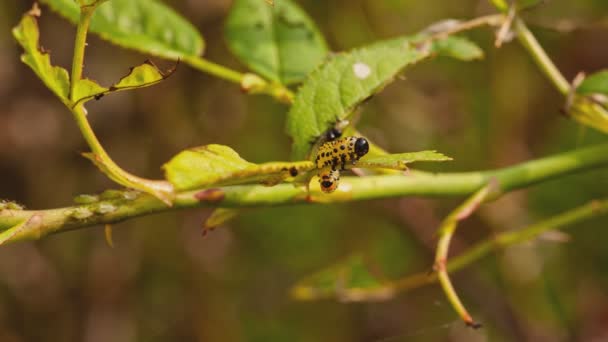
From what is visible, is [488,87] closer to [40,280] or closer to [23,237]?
[40,280]

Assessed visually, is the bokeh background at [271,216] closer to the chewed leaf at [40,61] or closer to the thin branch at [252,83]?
the thin branch at [252,83]

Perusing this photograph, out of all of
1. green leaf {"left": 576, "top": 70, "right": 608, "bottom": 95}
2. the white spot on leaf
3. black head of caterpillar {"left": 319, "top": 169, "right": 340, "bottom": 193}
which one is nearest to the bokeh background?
green leaf {"left": 576, "top": 70, "right": 608, "bottom": 95}

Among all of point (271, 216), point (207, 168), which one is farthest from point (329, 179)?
point (271, 216)

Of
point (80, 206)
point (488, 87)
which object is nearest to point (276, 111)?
point (488, 87)

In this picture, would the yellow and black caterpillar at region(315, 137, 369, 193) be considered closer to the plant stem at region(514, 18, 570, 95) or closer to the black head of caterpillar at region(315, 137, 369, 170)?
the black head of caterpillar at region(315, 137, 369, 170)

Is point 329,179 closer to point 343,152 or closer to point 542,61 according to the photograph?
point 343,152
